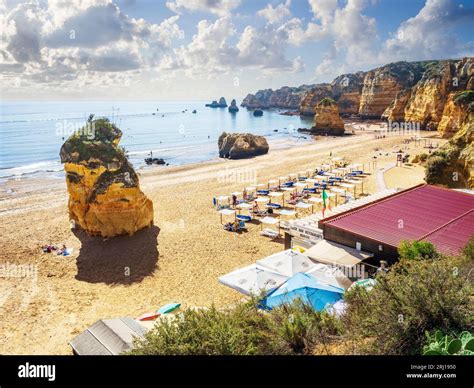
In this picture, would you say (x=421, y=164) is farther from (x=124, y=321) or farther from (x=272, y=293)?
(x=124, y=321)

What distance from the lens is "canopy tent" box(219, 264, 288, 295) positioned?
A: 13.4 m

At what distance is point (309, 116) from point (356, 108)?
620 inches

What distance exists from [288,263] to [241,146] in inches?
1671

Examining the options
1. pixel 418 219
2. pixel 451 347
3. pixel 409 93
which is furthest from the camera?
pixel 409 93

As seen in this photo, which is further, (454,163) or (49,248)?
(454,163)

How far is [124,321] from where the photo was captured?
11.1 m

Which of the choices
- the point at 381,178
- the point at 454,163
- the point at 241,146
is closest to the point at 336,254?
the point at 454,163

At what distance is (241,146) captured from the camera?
55.9 meters

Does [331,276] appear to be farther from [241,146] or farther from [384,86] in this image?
[384,86]

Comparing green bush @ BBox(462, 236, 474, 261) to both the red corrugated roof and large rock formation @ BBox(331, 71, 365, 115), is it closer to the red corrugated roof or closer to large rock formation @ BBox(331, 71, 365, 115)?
the red corrugated roof

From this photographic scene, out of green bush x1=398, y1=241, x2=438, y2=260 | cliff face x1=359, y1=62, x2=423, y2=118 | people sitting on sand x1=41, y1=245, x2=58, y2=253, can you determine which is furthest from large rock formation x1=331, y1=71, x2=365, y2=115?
green bush x1=398, y1=241, x2=438, y2=260

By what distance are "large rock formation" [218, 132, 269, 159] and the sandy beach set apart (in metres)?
20.6
